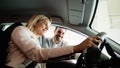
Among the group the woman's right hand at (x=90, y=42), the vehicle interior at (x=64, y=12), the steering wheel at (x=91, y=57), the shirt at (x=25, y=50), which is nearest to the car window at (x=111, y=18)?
the vehicle interior at (x=64, y=12)

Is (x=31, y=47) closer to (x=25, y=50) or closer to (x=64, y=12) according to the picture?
(x=25, y=50)

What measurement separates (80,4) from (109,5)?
150cm

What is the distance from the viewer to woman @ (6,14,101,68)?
1.52 meters

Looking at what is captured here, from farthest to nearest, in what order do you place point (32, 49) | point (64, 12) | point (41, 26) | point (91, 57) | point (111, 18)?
point (111, 18)
point (64, 12)
point (41, 26)
point (32, 49)
point (91, 57)

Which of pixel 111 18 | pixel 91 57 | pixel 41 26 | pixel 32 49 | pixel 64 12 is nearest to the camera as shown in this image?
pixel 91 57

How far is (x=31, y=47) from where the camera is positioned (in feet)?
5.47

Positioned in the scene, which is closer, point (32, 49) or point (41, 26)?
point (32, 49)

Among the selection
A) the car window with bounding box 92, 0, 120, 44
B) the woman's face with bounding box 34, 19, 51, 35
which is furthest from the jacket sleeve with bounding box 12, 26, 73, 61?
the car window with bounding box 92, 0, 120, 44

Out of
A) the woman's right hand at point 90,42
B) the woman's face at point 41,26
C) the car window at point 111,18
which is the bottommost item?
the car window at point 111,18

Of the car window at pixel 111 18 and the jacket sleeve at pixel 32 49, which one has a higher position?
the jacket sleeve at pixel 32 49

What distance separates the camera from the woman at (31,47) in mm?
1521

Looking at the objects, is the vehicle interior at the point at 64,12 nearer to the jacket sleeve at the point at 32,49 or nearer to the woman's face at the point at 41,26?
the woman's face at the point at 41,26

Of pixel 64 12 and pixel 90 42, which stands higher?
pixel 90 42

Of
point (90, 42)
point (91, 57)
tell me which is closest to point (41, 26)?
point (90, 42)
